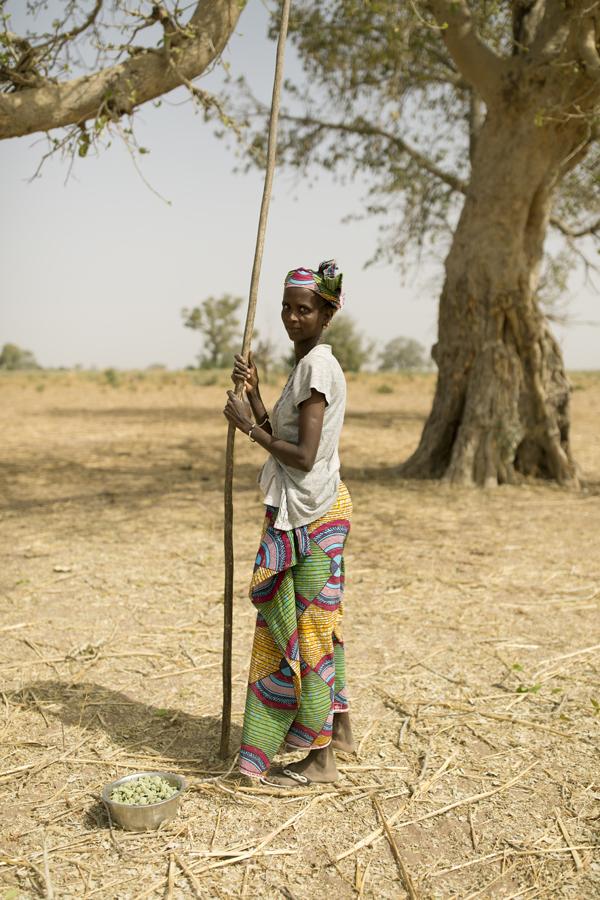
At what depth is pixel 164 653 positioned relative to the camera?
3.62 metres

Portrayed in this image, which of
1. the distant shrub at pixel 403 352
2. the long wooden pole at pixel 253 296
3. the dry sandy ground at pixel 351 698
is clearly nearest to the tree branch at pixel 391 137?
the dry sandy ground at pixel 351 698

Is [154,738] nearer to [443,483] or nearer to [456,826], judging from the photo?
[456,826]

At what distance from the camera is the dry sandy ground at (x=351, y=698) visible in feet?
6.86

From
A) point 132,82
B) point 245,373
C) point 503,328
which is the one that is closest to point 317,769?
point 245,373

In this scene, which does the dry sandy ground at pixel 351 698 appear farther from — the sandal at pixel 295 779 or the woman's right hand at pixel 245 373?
the woman's right hand at pixel 245 373

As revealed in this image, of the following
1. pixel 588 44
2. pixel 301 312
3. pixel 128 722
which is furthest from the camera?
pixel 588 44

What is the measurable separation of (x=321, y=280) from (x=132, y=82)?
11.5 feet

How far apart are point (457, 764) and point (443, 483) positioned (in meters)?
5.16

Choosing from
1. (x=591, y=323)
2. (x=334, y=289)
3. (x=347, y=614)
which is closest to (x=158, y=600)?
(x=347, y=614)

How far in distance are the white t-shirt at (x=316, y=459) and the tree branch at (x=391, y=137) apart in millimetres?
8378

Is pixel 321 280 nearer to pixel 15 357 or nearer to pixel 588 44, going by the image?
pixel 588 44

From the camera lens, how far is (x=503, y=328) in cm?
749

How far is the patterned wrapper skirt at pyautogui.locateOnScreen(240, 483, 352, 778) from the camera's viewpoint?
239 cm

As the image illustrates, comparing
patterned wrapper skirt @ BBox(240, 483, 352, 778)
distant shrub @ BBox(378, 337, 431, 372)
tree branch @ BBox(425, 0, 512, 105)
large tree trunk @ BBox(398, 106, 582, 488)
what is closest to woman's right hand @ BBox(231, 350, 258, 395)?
patterned wrapper skirt @ BBox(240, 483, 352, 778)
